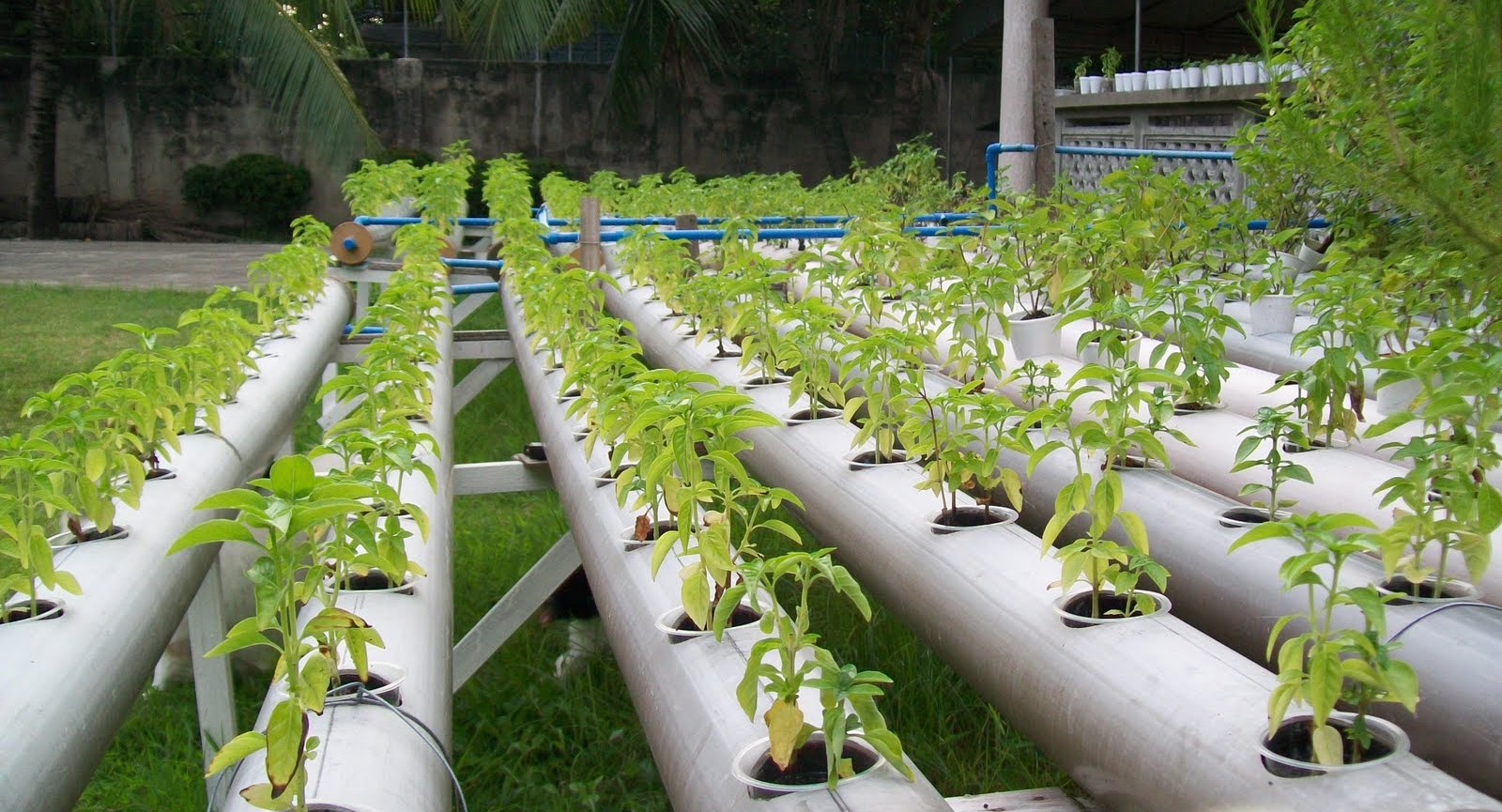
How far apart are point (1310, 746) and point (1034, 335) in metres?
2.13

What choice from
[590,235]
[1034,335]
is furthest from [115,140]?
[1034,335]

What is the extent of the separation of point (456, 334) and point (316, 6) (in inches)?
377

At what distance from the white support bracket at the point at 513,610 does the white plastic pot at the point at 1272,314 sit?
6.38 feet

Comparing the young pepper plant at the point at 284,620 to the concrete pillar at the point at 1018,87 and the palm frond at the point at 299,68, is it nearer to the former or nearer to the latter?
the concrete pillar at the point at 1018,87

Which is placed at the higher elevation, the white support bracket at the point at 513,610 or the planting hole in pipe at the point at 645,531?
the planting hole in pipe at the point at 645,531

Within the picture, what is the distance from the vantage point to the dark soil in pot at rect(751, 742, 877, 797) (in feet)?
5.21

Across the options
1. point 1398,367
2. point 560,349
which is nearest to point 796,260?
point 560,349

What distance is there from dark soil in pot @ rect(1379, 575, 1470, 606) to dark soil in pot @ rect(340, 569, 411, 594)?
1.54 m

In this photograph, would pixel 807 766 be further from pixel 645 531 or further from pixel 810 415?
pixel 810 415

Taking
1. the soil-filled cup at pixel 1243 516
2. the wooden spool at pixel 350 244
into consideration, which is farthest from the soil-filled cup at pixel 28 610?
the wooden spool at pixel 350 244

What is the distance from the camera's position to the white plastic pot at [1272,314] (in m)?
3.53

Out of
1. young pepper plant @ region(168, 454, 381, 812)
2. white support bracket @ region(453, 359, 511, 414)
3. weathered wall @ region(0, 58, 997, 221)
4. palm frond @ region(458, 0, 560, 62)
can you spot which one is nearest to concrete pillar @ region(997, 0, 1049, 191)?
white support bracket @ region(453, 359, 511, 414)

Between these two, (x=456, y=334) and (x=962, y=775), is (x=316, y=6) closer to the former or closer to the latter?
(x=456, y=334)

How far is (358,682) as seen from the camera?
187 cm
